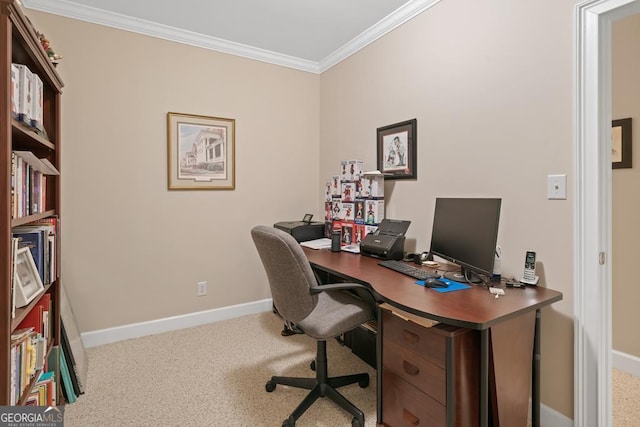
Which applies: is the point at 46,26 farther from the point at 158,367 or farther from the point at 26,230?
the point at 158,367

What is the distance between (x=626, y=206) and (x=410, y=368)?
1.93 meters

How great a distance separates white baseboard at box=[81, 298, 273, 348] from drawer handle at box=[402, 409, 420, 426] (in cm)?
204

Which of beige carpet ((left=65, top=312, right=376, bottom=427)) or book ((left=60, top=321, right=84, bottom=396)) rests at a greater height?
book ((left=60, top=321, right=84, bottom=396))

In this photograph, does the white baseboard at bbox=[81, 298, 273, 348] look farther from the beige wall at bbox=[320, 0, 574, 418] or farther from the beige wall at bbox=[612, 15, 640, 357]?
the beige wall at bbox=[612, 15, 640, 357]

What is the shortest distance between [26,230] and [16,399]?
729mm

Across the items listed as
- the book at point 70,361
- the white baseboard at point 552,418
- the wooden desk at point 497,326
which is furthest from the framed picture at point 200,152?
the white baseboard at point 552,418

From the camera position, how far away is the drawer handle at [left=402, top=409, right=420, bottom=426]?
54.3 inches

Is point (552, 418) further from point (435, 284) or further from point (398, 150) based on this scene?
point (398, 150)

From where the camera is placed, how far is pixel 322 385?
179 centimetres

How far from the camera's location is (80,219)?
8.06ft

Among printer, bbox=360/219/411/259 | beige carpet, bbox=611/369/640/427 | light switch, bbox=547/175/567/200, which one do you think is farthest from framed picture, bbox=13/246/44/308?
beige carpet, bbox=611/369/640/427

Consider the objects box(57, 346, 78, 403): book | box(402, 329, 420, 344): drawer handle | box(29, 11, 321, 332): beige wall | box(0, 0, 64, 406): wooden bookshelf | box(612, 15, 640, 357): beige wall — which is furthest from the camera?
box(29, 11, 321, 332): beige wall

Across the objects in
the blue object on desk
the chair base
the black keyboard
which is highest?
the black keyboard

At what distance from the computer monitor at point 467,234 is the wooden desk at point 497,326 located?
5.6 inches
